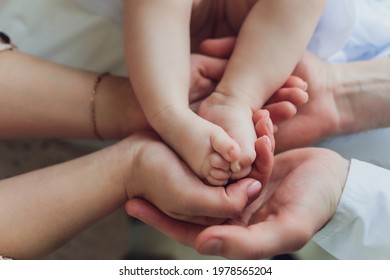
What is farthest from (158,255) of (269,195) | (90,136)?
(269,195)

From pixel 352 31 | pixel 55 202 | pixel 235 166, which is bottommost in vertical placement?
pixel 55 202

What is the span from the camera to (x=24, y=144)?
0.99 meters

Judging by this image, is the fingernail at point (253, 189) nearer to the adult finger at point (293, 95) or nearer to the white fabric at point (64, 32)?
the adult finger at point (293, 95)

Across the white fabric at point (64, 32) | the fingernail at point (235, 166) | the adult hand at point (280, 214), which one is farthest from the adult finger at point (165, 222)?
the white fabric at point (64, 32)

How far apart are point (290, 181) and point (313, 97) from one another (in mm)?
202

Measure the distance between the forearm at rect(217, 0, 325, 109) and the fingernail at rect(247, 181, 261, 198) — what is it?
0.14 metres

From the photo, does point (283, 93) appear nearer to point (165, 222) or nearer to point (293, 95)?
point (293, 95)

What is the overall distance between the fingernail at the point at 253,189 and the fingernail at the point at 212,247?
0.08 m

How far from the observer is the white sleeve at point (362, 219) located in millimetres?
711

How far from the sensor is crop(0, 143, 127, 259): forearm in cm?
73

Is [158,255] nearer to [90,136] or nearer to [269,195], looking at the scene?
[90,136]

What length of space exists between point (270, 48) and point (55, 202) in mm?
399

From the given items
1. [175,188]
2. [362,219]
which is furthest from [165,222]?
[362,219]

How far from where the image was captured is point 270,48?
0.75 meters
